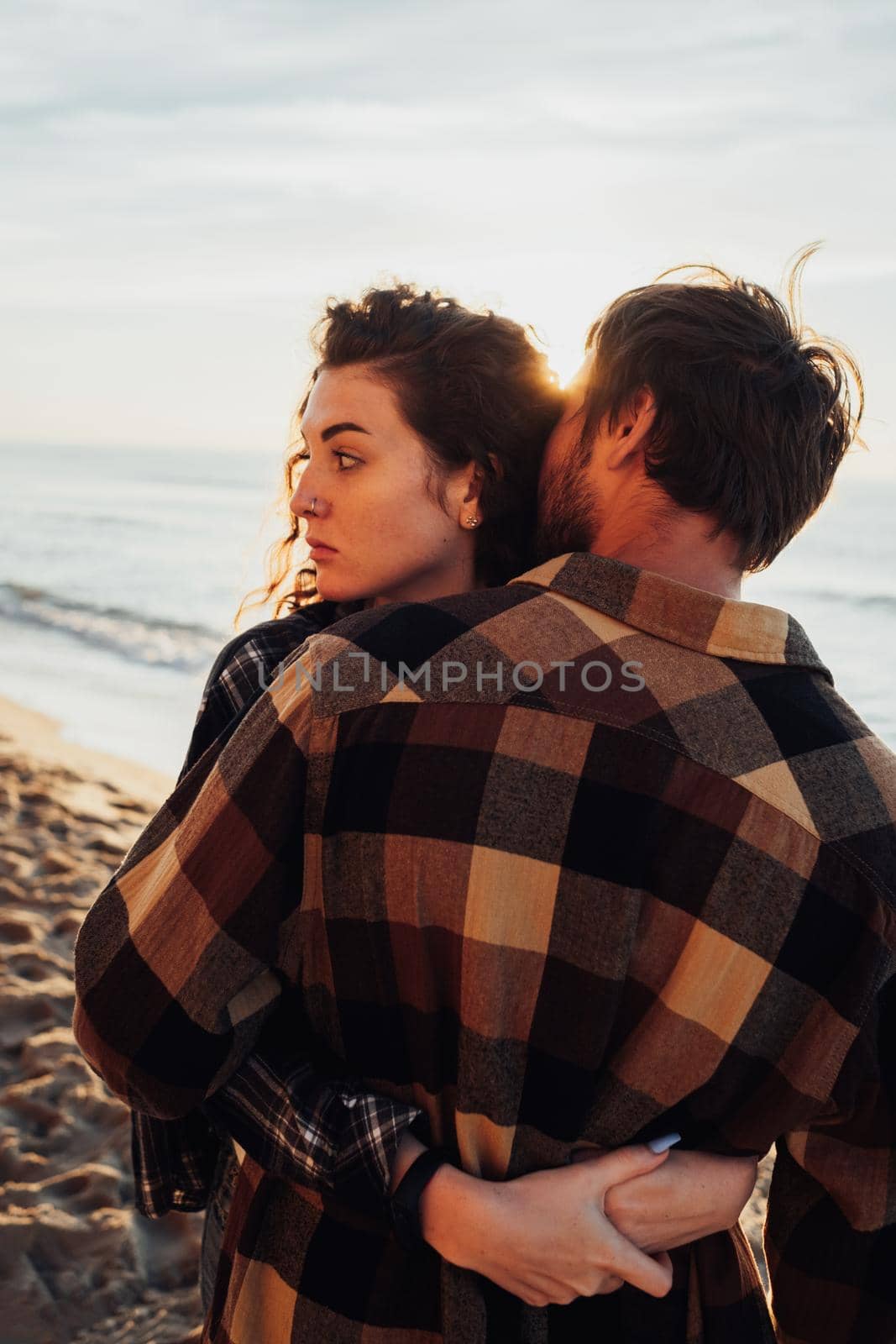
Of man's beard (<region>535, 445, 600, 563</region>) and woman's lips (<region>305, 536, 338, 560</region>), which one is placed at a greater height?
man's beard (<region>535, 445, 600, 563</region>)

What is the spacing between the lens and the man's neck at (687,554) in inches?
54.0

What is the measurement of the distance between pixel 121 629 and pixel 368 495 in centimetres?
1013

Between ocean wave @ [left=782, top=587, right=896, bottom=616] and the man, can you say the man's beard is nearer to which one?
the man

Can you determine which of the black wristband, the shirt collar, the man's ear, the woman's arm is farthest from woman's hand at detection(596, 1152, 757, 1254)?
the man's ear

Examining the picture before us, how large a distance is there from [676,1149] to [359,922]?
454mm

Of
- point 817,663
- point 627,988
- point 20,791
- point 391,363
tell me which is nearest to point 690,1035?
point 627,988

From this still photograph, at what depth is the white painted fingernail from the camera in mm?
1257

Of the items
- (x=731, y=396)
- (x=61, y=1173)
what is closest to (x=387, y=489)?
(x=731, y=396)

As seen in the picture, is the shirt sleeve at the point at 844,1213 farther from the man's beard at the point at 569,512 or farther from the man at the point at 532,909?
the man's beard at the point at 569,512

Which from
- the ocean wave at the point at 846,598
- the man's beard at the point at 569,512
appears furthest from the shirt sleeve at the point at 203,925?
the ocean wave at the point at 846,598

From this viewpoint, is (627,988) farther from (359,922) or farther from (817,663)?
(817,663)

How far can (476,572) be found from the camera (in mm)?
1927

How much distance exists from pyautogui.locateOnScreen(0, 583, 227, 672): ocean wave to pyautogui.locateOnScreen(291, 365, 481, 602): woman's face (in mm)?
8311

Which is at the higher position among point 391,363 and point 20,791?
point 391,363
